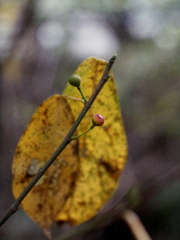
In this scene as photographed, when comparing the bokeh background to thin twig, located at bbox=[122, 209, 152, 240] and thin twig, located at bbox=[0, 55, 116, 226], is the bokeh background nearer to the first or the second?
thin twig, located at bbox=[122, 209, 152, 240]

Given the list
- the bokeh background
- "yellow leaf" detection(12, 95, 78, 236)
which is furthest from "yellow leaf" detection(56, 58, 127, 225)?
the bokeh background

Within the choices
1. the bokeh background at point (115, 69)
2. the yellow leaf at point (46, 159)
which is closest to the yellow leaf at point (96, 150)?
the yellow leaf at point (46, 159)

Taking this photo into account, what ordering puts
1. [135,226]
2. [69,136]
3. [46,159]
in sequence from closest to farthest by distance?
[69,136] < [46,159] < [135,226]

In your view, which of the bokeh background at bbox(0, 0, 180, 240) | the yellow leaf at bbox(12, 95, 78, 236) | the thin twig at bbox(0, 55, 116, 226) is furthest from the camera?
the bokeh background at bbox(0, 0, 180, 240)

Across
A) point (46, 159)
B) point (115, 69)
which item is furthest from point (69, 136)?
point (115, 69)

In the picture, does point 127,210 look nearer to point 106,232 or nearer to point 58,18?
point 106,232

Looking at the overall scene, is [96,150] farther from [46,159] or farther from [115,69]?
[115,69]
